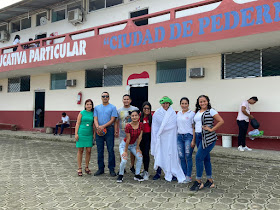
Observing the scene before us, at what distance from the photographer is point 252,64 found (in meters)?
7.52

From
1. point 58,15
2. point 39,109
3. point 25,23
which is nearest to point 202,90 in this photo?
point 39,109

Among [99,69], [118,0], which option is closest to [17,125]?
[99,69]

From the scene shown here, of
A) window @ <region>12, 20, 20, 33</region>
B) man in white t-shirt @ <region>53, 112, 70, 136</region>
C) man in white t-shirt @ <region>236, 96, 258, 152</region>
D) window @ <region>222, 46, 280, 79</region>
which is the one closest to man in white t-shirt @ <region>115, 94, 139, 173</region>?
man in white t-shirt @ <region>236, 96, 258, 152</region>

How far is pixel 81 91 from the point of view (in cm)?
1141

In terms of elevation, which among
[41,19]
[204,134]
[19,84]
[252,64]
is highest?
[41,19]

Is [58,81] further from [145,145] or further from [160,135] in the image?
[160,135]

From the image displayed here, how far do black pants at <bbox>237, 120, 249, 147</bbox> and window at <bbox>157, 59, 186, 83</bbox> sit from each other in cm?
273

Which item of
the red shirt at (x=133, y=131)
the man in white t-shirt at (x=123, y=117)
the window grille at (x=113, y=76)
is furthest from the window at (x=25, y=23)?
the red shirt at (x=133, y=131)

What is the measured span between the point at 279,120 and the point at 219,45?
295 cm

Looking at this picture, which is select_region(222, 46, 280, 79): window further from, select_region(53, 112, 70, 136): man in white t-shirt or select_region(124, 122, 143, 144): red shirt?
select_region(53, 112, 70, 136): man in white t-shirt

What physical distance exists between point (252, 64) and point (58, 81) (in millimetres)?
9541

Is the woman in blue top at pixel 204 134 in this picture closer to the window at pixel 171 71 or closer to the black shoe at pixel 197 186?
the black shoe at pixel 197 186

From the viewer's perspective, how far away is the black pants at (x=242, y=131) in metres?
6.95

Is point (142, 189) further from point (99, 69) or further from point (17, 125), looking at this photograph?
point (17, 125)
